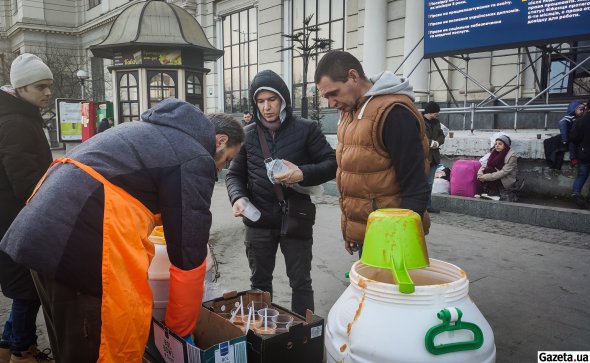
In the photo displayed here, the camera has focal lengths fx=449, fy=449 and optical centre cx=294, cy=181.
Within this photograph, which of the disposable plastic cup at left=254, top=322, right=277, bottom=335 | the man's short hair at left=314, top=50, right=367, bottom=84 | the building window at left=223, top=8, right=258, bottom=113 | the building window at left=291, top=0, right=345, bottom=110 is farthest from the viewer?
the building window at left=223, top=8, right=258, bottom=113

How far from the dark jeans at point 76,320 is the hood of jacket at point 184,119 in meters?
0.68

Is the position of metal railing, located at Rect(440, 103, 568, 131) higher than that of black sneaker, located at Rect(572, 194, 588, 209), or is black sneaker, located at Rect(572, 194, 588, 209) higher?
metal railing, located at Rect(440, 103, 568, 131)

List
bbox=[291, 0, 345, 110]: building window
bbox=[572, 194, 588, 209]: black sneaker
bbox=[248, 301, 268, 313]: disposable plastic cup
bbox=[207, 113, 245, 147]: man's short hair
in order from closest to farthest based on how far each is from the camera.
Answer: bbox=[207, 113, 245, 147]: man's short hair < bbox=[248, 301, 268, 313]: disposable plastic cup < bbox=[572, 194, 588, 209]: black sneaker < bbox=[291, 0, 345, 110]: building window

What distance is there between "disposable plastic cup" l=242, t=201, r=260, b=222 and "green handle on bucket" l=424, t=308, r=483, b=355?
1490mm

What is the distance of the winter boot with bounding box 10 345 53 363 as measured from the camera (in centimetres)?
255

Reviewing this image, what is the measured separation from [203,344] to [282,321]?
1.18ft

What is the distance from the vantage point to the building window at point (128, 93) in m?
10.5

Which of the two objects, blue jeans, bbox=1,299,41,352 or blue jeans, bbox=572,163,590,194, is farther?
blue jeans, bbox=572,163,590,194

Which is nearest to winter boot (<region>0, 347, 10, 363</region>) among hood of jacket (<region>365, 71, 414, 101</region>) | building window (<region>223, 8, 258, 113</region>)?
hood of jacket (<region>365, 71, 414, 101</region>)

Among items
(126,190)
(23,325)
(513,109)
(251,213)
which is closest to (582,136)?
(513,109)

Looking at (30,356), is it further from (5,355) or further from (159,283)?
(159,283)

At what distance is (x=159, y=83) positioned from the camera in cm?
1036

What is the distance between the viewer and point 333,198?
8.19 m

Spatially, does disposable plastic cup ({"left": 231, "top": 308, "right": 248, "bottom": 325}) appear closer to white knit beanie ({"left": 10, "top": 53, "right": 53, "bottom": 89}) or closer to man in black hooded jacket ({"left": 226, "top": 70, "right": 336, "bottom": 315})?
man in black hooded jacket ({"left": 226, "top": 70, "right": 336, "bottom": 315})
